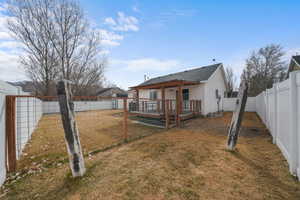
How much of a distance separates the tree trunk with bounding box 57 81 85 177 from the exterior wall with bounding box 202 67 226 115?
9164mm

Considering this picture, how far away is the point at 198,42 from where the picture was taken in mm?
9875

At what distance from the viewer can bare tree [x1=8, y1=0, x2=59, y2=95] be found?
1220cm

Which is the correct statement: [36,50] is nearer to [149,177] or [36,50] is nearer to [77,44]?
[77,44]

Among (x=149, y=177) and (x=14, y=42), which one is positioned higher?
(x=14, y=42)

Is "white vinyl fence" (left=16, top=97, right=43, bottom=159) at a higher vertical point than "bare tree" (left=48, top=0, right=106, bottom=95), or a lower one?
lower

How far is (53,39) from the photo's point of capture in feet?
45.5

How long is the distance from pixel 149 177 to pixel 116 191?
62 cm

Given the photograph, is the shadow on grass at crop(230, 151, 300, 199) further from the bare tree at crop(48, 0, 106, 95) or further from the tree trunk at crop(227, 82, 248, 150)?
the bare tree at crop(48, 0, 106, 95)

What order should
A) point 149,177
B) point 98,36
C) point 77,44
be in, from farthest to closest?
point 98,36
point 77,44
point 149,177

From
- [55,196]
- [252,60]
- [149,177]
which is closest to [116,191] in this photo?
[149,177]

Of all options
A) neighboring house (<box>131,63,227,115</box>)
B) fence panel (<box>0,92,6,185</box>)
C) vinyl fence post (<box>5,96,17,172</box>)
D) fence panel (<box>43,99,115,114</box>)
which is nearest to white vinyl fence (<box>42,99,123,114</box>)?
fence panel (<box>43,99,115,114</box>)

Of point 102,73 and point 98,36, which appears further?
point 102,73

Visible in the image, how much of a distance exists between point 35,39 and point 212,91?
19.0m

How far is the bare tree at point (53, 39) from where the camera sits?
1254 centimetres
